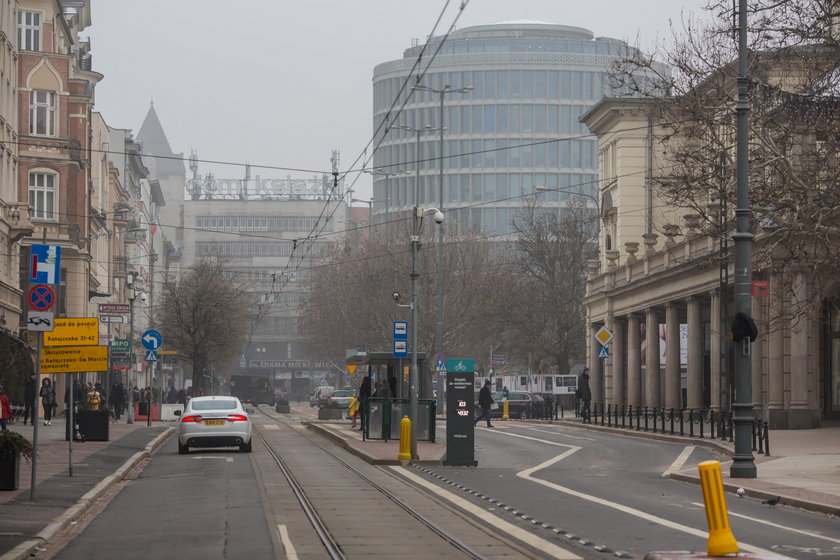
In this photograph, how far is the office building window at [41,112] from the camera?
198ft

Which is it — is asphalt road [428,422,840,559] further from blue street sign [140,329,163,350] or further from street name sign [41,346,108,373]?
blue street sign [140,329,163,350]

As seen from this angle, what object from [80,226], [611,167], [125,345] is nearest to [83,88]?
[80,226]

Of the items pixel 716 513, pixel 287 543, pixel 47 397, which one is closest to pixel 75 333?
pixel 287 543

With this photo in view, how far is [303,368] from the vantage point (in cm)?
16738

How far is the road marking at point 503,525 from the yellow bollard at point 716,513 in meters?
3.15

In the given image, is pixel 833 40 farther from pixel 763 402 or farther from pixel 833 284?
pixel 763 402

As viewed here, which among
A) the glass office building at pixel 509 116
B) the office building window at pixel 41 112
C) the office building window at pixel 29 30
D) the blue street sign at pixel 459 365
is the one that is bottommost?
the blue street sign at pixel 459 365

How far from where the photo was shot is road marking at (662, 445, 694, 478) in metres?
27.3

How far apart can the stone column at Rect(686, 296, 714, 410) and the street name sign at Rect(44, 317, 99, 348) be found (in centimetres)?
3756

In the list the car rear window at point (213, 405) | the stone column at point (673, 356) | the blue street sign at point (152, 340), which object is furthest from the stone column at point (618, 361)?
the car rear window at point (213, 405)

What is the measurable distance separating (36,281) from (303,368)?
148 m

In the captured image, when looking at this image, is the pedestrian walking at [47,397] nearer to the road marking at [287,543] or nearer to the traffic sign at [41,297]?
the traffic sign at [41,297]

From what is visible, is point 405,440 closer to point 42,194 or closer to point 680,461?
point 680,461

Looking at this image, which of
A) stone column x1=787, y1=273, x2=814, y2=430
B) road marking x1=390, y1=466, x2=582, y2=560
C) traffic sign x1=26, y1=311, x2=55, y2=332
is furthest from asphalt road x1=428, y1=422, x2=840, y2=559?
stone column x1=787, y1=273, x2=814, y2=430
